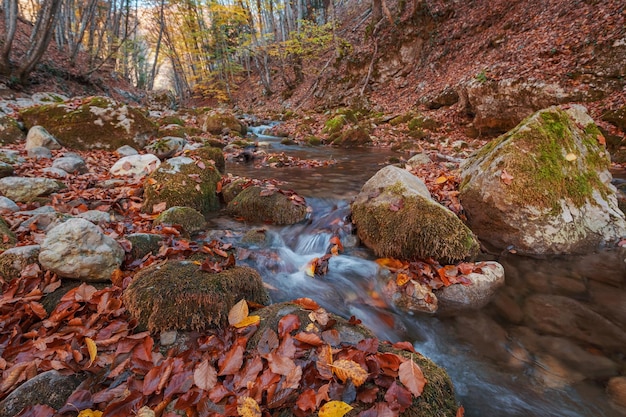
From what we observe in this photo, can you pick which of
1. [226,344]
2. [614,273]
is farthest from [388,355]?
[614,273]

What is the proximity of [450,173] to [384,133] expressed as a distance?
6989 millimetres

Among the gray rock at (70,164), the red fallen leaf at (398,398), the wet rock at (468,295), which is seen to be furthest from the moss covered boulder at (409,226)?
the gray rock at (70,164)

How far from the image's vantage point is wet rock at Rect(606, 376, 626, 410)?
238cm

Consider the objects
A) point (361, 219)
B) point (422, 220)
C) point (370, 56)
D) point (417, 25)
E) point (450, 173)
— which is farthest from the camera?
point (370, 56)

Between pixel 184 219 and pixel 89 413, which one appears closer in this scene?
pixel 89 413

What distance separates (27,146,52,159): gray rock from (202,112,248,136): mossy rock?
21.9ft

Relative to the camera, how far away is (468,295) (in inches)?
137

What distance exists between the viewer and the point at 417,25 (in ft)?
54.1

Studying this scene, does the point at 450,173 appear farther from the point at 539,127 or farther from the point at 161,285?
the point at 161,285

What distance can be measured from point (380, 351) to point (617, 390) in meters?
2.02

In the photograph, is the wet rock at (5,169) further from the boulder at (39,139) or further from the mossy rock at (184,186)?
the mossy rock at (184,186)

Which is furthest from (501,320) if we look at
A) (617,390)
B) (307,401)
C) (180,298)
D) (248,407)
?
(180,298)

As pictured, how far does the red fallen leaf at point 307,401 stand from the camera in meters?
1.70

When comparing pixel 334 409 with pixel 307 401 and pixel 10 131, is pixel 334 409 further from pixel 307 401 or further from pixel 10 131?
pixel 10 131
